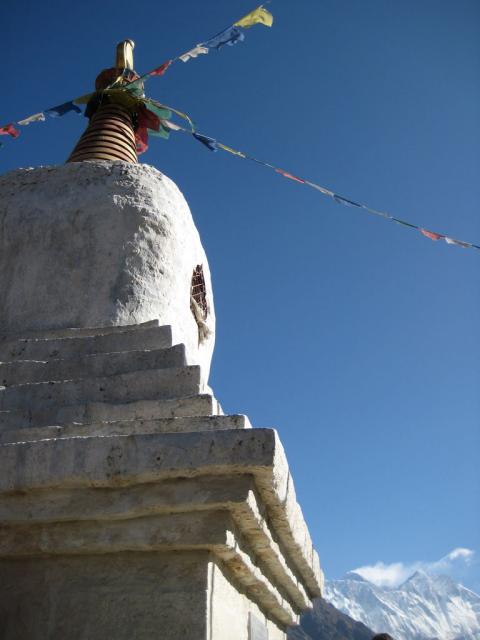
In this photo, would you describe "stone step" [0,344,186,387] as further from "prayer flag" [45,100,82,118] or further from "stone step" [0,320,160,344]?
"prayer flag" [45,100,82,118]

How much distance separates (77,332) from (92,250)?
909mm

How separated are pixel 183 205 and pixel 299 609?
11.6 ft

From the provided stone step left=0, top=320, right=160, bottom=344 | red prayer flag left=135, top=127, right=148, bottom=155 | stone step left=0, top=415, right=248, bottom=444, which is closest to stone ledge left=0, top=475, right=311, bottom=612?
stone step left=0, top=415, right=248, bottom=444

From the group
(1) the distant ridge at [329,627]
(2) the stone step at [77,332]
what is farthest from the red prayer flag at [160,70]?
(1) the distant ridge at [329,627]

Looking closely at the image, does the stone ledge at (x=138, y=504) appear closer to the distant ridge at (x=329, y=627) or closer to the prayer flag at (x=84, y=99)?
the prayer flag at (x=84, y=99)

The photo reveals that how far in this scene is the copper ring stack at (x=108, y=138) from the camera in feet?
23.3

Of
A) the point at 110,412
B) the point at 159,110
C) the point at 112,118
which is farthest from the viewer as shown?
the point at 159,110

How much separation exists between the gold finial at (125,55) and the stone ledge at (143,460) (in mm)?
6805

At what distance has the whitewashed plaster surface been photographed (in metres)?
4.89

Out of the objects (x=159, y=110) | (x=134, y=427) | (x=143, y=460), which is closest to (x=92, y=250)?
(x=134, y=427)

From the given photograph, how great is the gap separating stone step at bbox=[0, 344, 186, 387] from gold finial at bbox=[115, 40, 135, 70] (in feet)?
18.9

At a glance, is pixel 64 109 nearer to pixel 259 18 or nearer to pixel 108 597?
pixel 259 18

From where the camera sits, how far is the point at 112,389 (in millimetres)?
3434

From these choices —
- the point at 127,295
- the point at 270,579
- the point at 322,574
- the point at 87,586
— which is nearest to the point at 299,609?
the point at 322,574
